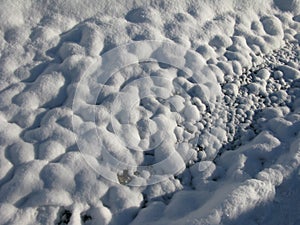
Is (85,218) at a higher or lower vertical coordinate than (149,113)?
lower

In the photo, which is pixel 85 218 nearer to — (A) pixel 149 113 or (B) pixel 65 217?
(B) pixel 65 217

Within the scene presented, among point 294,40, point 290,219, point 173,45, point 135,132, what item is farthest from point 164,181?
point 294,40

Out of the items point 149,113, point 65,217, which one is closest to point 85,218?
point 65,217

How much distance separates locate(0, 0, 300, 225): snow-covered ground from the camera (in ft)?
4.95

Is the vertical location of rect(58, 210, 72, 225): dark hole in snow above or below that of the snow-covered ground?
below

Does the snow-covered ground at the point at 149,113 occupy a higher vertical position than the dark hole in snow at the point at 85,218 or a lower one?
higher

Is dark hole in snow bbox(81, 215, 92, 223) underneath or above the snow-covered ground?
underneath

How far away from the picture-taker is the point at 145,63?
195 cm

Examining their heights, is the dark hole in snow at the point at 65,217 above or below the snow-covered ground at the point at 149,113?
below

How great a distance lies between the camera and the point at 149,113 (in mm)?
1812

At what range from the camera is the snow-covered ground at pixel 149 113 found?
1510mm

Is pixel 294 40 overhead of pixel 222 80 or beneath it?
overhead

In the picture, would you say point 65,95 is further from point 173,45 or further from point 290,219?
point 290,219

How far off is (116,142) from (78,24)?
71 cm
